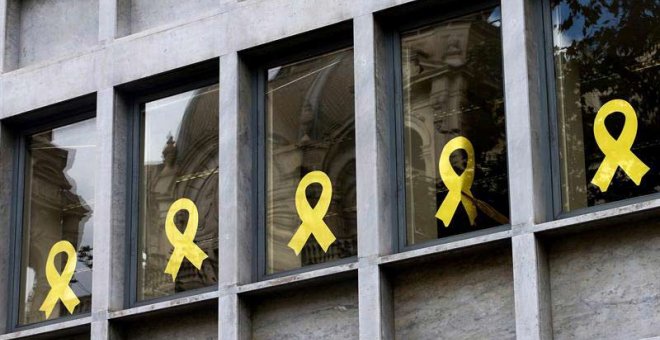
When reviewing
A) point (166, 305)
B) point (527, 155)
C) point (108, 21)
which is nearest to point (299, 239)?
point (166, 305)

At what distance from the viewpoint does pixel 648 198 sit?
1758 centimetres

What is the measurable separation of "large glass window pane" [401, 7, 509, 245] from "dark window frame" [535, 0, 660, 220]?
58 centimetres

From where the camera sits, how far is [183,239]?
2112 centimetres

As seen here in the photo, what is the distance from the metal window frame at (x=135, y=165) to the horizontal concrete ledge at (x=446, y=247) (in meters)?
3.27

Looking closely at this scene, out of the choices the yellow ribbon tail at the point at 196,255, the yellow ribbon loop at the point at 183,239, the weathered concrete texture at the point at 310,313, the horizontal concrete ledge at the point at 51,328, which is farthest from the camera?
the horizontal concrete ledge at the point at 51,328

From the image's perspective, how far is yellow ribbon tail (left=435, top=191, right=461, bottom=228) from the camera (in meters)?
19.0

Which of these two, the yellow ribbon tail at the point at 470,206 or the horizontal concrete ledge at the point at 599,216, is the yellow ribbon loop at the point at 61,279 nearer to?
the yellow ribbon tail at the point at 470,206

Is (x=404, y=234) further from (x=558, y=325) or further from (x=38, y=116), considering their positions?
(x=38, y=116)

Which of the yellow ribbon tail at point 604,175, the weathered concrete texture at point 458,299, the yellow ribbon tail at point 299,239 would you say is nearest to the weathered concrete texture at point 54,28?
the yellow ribbon tail at point 299,239

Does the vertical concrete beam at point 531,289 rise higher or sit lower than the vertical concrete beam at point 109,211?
lower

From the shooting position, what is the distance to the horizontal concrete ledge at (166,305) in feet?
65.9

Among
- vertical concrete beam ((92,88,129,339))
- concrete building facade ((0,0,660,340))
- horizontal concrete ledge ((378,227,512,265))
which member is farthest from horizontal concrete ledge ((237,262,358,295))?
vertical concrete beam ((92,88,129,339))

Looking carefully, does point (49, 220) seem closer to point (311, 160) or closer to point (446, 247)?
point (311, 160)

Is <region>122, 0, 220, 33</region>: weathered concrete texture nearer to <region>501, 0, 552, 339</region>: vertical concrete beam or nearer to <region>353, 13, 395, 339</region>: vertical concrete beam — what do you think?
<region>353, 13, 395, 339</region>: vertical concrete beam
